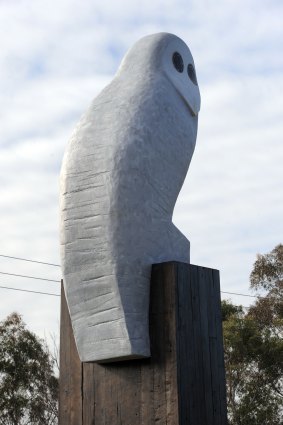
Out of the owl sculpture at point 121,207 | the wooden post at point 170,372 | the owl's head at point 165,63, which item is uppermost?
the owl's head at point 165,63

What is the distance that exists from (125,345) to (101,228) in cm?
76

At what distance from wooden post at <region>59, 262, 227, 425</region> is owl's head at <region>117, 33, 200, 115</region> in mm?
1374

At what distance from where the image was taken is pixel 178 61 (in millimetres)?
5773

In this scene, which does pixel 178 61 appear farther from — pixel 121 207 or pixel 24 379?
pixel 24 379

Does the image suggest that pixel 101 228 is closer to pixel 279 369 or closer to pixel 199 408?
pixel 199 408

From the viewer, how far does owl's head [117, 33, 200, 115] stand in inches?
218

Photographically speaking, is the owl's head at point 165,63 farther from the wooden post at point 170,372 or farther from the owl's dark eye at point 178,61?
the wooden post at point 170,372

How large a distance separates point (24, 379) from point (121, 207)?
1340 cm

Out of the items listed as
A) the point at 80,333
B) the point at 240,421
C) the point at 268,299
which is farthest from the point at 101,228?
the point at 268,299

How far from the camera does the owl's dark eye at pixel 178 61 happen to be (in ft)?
18.8

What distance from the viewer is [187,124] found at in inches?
216

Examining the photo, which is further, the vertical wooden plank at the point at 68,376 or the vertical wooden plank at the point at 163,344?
the vertical wooden plank at the point at 68,376

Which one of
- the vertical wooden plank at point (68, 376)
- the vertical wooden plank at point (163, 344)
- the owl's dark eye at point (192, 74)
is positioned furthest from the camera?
the owl's dark eye at point (192, 74)

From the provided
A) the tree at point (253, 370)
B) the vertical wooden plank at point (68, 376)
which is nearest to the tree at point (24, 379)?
the tree at point (253, 370)
